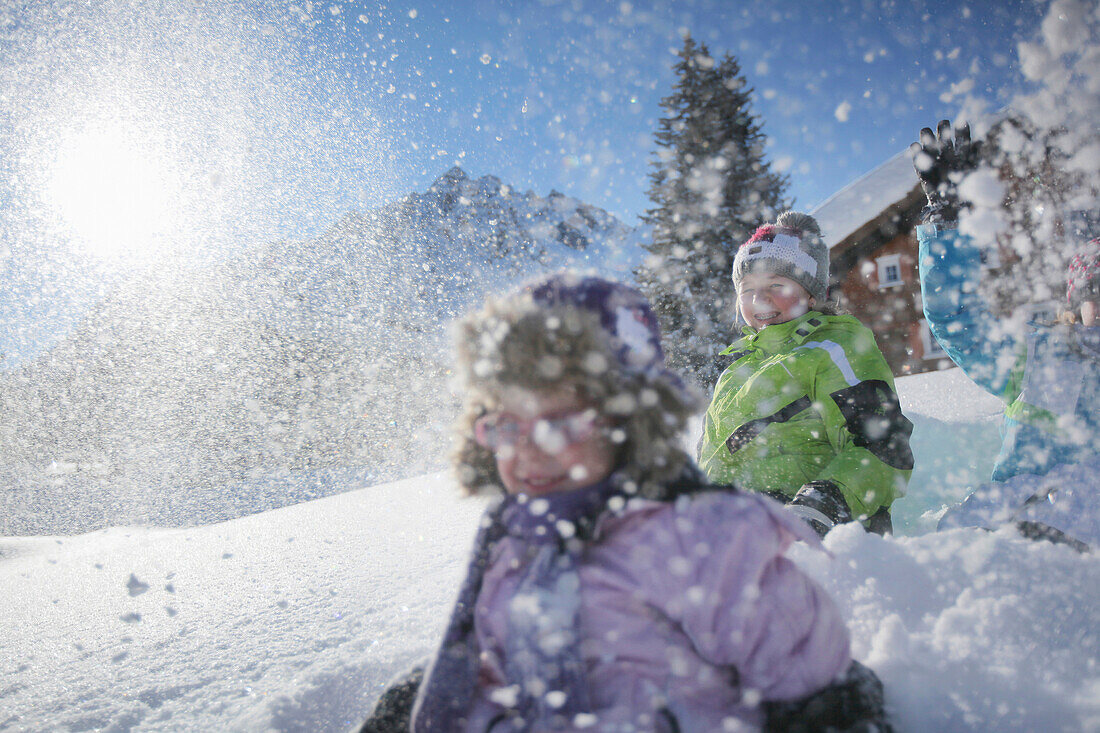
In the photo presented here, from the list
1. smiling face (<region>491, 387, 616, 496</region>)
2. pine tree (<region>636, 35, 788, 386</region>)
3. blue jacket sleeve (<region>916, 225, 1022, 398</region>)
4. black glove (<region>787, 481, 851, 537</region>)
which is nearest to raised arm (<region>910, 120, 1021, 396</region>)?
blue jacket sleeve (<region>916, 225, 1022, 398</region>)

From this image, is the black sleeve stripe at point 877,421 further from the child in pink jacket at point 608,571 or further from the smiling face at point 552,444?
the smiling face at point 552,444

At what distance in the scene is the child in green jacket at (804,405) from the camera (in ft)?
5.93

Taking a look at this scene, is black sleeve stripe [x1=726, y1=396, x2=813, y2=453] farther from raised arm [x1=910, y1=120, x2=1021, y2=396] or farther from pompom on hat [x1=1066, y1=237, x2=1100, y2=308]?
pompom on hat [x1=1066, y1=237, x2=1100, y2=308]

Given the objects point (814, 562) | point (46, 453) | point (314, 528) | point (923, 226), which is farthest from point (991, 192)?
point (46, 453)

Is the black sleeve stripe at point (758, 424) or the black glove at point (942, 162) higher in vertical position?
the black glove at point (942, 162)

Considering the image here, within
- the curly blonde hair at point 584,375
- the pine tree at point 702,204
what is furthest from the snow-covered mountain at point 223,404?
the pine tree at point 702,204

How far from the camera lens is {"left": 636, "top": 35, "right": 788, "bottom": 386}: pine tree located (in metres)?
12.0

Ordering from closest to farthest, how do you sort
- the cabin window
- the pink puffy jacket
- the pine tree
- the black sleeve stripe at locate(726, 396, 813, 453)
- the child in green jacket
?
the pink puffy jacket < the child in green jacket < the black sleeve stripe at locate(726, 396, 813, 453) < the pine tree < the cabin window

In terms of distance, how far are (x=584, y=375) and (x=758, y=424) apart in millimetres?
1410

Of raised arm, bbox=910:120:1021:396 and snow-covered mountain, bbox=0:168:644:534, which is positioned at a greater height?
snow-covered mountain, bbox=0:168:644:534

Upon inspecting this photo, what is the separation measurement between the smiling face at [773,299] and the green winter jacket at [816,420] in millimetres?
69

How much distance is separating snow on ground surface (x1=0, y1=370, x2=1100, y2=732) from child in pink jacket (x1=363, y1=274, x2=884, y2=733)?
16.0 inches

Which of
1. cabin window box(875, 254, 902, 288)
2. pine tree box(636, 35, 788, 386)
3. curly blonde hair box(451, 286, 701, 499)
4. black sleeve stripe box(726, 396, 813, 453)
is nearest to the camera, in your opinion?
curly blonde hair box(451, 286, 701, 499)

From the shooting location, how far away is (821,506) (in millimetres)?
1667
